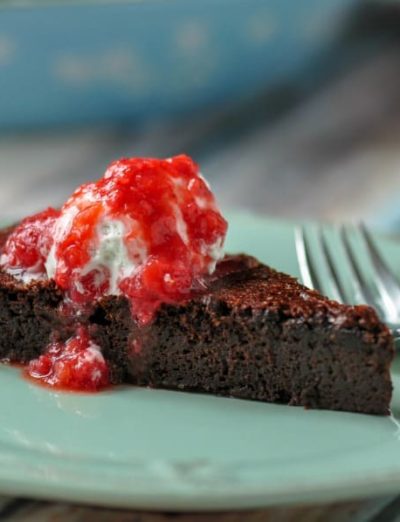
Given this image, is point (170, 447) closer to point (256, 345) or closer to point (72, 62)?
point (256, 345)

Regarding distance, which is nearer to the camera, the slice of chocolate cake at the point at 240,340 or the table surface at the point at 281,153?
the slice of chocolate cake at the point at 240,340

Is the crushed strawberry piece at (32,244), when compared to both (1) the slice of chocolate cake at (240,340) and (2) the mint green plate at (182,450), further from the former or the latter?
(2) the mint green plate at (182,450)

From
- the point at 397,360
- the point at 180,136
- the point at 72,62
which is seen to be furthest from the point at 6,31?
the point at 397,360

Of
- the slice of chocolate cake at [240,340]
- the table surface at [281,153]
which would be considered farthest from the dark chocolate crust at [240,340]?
the table surface at [281,153]

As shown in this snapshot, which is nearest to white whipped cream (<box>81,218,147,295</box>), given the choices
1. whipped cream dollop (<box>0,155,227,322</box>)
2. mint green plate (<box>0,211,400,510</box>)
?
whipped cream dollop (<box>0,155,227,322</box>)

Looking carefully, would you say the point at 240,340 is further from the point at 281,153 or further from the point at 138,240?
the point at 281,153

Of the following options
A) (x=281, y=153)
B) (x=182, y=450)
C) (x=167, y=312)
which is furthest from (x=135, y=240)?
(x=281, y=153)

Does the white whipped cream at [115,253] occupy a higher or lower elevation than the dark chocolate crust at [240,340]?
higher
